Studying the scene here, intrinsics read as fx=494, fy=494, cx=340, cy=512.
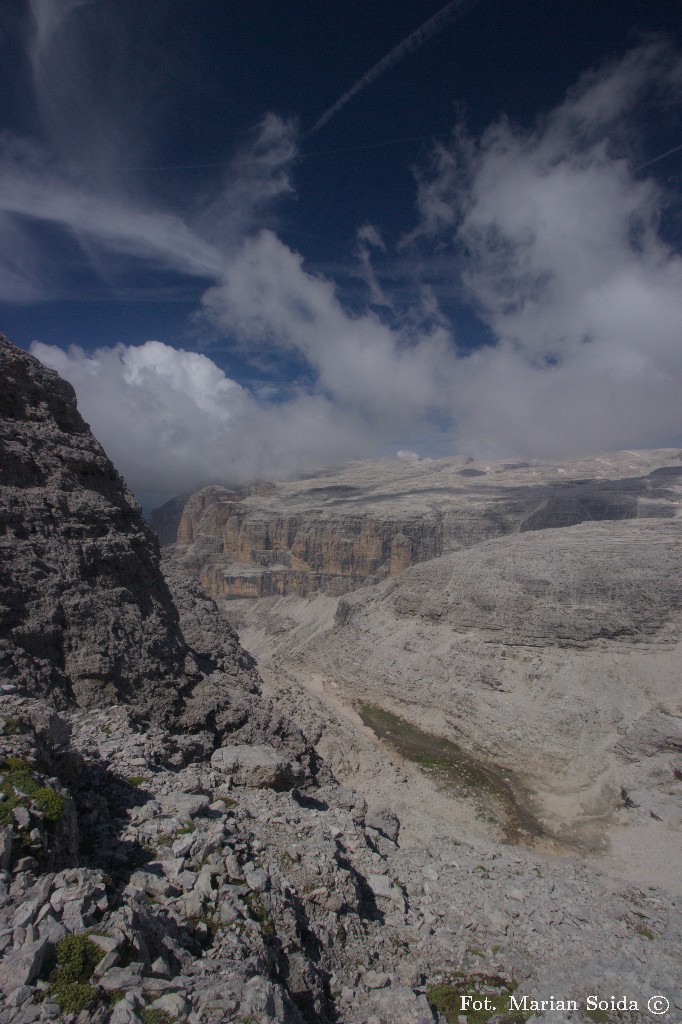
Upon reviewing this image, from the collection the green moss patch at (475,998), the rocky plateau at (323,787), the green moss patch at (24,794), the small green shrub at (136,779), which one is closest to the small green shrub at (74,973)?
the rocky plateau at (323,787)

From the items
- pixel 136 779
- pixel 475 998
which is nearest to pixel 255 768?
pixel 136 779

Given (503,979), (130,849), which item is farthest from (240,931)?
(503,979)

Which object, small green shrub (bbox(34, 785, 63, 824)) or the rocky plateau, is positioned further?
small green shrub (bbox(34, 785, 63, 824))

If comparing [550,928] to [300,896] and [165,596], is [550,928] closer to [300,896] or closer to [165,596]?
[300,896]

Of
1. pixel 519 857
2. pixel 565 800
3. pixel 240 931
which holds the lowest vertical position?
pixel 565 800

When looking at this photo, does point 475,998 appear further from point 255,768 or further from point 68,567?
point 68,567

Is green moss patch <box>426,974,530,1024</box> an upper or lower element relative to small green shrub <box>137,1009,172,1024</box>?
lower

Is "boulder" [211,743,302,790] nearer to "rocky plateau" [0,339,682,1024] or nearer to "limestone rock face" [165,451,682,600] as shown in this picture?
"rocky plateau" [0,339,682,1024]

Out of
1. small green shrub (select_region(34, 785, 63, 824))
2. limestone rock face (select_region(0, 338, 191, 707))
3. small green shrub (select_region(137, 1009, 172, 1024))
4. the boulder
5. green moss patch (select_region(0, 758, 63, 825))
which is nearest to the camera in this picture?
small green shrub (select_region(137, 1009, 172, 1024))

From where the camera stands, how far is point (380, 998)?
533 inches

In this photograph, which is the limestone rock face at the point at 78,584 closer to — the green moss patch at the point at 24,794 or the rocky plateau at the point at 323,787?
the rocky plateau at the point at 323,787

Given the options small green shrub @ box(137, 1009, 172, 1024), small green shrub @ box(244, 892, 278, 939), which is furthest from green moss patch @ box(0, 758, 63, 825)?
small green shrub @ box(244, 892, 278, 939)

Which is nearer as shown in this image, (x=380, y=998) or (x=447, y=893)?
(x=380, y=998)

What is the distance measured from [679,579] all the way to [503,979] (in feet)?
152
